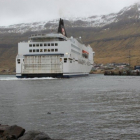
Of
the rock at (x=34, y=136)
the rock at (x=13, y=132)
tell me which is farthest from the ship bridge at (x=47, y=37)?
the rock at (x=34, y=136)

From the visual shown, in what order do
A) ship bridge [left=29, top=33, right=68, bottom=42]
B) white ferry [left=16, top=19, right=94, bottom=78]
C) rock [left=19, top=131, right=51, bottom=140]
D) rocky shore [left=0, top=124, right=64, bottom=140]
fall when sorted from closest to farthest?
rock [left=19, top=131, right=51, bottom=140], rocky shore [left=0, top=124, right=64, bottom=140], white ferry [left=16, top=19, right=94, bottom=78], ship bridge [left=29, top=33, right=68, bottom=42]

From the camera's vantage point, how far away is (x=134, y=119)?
15664 millimetres

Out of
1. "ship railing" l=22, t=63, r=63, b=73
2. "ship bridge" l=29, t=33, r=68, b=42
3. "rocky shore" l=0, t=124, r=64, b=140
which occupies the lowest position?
"rocky shore" l=0, t=124, r=64, b=140

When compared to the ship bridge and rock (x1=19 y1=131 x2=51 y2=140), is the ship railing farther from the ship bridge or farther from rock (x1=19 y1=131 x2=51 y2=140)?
rock (x1=19 y1=131 x2=51 y2=140)

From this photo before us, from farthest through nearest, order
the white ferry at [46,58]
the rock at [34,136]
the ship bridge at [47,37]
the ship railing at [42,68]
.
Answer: the ship bridge at [47,37]
the white ferry at [46,58]
the ship railing at [42,68]
the rock at [34,136]

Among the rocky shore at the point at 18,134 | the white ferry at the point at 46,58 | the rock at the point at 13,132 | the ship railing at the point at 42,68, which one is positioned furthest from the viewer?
the white ferry at the point at 46,58

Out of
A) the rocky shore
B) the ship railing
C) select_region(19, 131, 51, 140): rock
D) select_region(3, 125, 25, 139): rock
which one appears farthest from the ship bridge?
select_region(19, 131, 51, 140): rock

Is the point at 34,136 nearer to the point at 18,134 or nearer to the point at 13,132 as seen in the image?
the point at 18,134

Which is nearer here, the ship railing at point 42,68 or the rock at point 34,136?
the rock at point 34,136

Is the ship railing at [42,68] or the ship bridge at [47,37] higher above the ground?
the ship bridge at [47,37]

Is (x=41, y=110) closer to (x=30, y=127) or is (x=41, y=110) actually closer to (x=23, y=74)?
(x=30, y=127)

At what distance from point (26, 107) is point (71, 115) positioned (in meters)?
4.35

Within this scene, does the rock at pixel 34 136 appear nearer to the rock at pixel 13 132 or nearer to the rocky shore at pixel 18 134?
the rocky shore at pixel 18 134

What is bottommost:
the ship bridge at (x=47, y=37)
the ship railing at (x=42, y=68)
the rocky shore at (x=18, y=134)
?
the rocky shore at (x=18, y=134)
